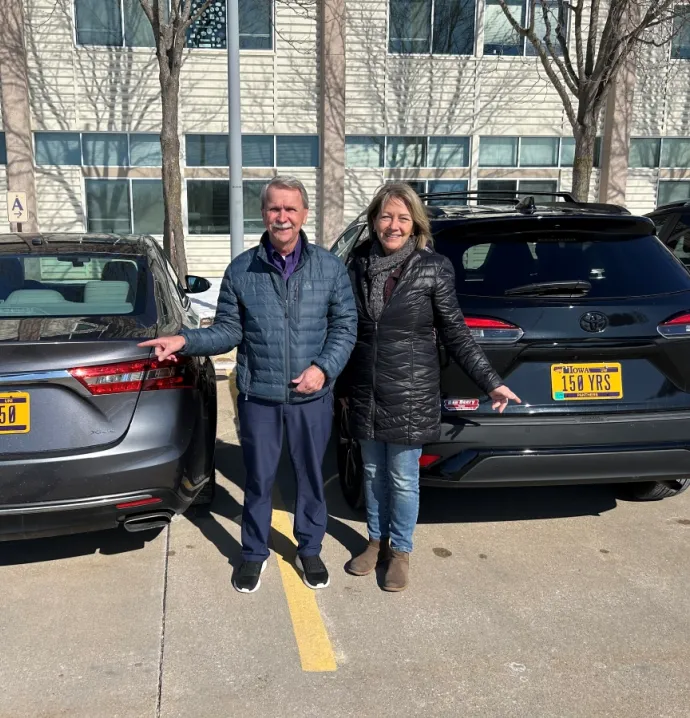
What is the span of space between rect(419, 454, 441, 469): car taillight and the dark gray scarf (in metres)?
0.71

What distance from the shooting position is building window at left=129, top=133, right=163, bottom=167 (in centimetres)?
1529

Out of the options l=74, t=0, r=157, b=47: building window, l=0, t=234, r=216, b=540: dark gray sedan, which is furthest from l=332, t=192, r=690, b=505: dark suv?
l=74, t=0, r=157, b=47: building window

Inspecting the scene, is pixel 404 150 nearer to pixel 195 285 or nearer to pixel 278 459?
pixel 195 285

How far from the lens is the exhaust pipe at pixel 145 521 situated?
3084mm

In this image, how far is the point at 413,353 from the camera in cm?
312

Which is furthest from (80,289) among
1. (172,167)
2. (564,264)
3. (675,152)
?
(675,152)

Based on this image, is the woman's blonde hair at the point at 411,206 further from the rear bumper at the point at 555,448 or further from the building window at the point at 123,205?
the building window at the point at 123,205

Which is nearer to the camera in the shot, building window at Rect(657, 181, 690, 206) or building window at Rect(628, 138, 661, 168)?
building window at Rect(628, 138, 661, 168)

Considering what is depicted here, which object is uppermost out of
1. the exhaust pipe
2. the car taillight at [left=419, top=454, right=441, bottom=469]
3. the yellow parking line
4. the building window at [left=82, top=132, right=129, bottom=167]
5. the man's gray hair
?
Result: the building window at [left=82, top=132, right=129, bottom=167]

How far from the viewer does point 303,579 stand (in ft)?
11.0

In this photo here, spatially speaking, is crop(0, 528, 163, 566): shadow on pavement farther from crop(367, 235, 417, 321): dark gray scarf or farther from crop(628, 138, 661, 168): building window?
crop(628, 138, 661, 168): building window

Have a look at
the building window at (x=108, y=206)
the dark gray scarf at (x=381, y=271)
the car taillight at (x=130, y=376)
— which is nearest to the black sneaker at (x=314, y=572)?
the car taillight at (x=130, y=376)

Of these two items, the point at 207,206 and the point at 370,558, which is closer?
the point at 370,558

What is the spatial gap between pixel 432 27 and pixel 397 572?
15.1 metres
